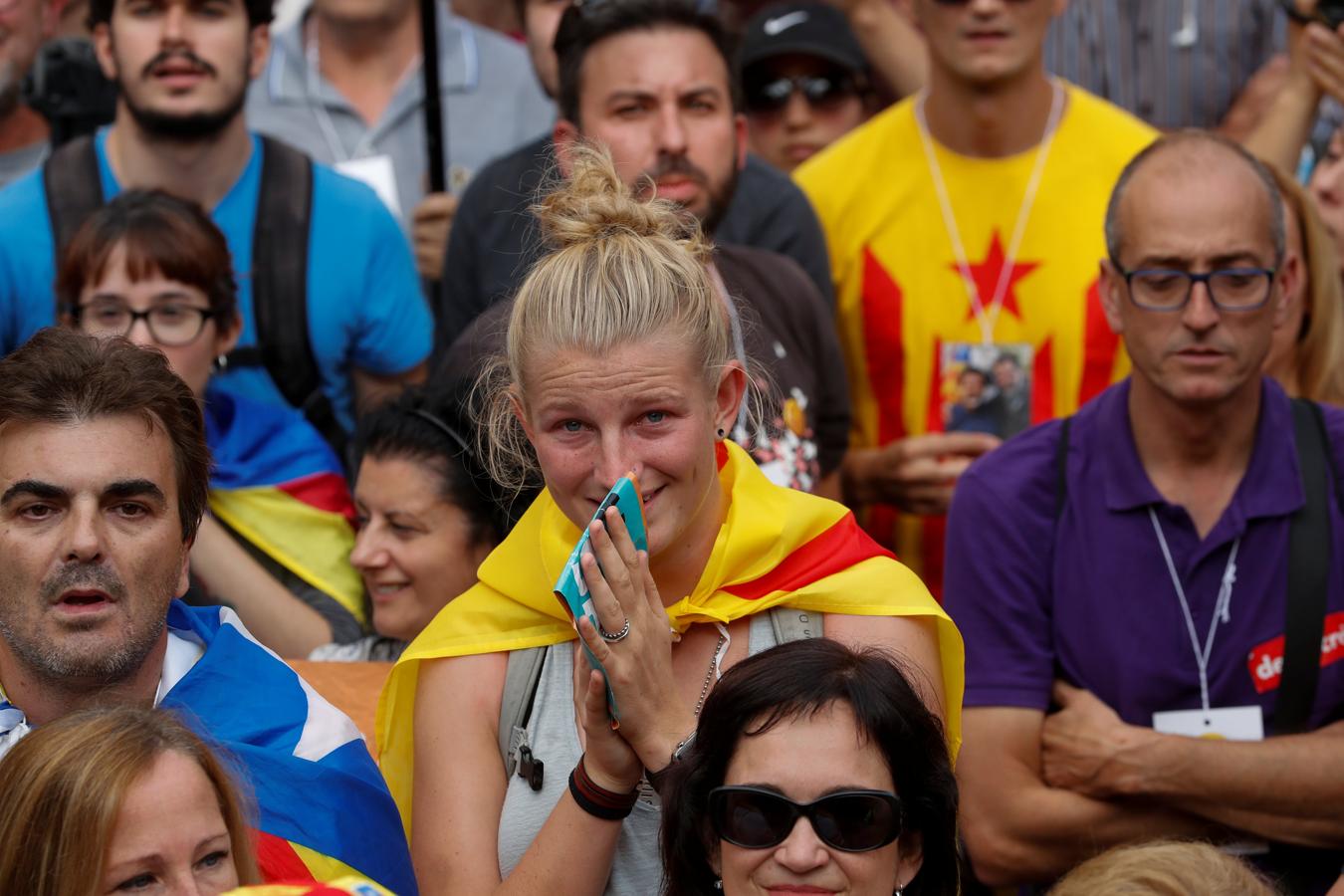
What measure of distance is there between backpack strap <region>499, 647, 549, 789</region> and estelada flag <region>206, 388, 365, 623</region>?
1442mm

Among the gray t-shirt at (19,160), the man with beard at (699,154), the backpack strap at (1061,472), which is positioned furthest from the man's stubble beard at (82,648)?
the gray t-shirt at (19,160)

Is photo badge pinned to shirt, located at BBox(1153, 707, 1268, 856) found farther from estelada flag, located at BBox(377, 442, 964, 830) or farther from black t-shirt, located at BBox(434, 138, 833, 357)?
black t-shirt, located at BBox(434, 138, 833, 357)

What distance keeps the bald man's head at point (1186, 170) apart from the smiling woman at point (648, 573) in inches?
48.7

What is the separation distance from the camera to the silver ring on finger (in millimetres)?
2971

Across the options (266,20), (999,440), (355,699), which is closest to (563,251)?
(355,699)

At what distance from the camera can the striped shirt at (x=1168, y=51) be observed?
6410 millimetres

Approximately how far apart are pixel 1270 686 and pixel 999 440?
1222 millimetres

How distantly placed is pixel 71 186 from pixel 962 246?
89.5 inches

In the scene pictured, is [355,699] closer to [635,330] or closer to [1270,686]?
[635,330]

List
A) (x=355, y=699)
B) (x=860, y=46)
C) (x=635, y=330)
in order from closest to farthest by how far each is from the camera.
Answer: (x=635, y=330), (x=355, y=699), (x=860, y=46)

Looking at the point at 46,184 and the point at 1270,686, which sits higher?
the point at 46,184

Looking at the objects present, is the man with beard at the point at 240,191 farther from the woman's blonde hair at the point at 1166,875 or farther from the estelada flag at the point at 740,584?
the woman's blonde hair at the point at 1166,875

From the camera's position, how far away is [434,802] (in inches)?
127

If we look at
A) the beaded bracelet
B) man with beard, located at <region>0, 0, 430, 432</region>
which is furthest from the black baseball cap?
the beaded bracelet
